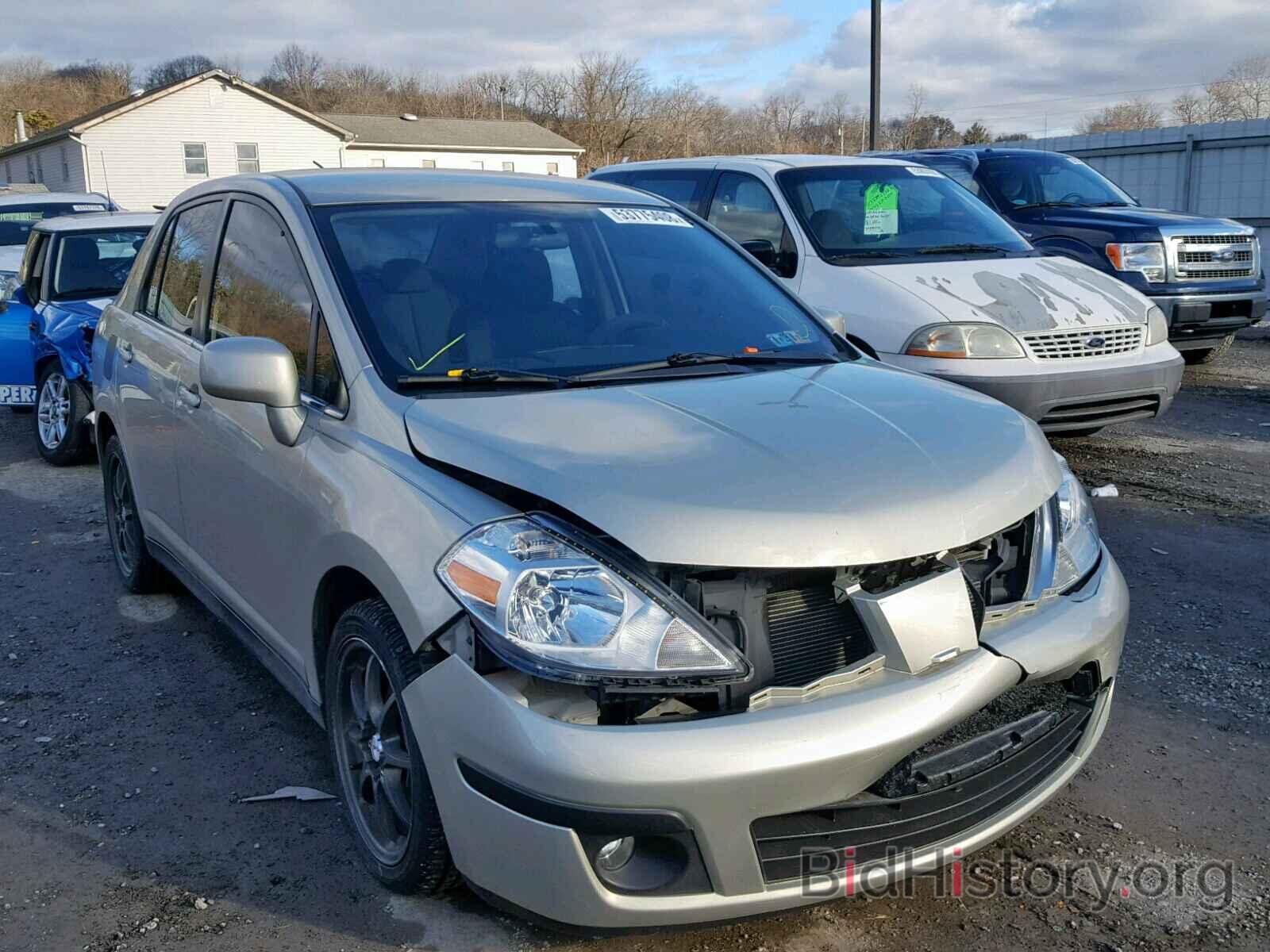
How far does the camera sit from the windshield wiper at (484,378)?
3.17 metres

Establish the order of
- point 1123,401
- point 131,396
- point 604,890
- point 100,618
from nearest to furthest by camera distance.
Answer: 1. point 604,890
2. point 131,396
3. point 100,618
4. point 1123,401

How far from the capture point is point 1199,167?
17250mm

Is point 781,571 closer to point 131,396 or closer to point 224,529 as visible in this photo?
point 224,529

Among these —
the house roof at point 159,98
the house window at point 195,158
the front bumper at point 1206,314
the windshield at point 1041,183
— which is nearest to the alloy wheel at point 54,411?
the windshield at point 1041,183

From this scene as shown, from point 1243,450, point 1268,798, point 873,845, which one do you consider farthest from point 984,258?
point 873,845

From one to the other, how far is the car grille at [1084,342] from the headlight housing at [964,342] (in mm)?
122

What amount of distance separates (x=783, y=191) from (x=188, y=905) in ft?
19.2

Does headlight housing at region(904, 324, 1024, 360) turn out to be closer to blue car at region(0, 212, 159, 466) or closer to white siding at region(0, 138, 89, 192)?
blue car at region(0, 212, 159, 466)

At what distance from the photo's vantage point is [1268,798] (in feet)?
11.2

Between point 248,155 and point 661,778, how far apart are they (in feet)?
143

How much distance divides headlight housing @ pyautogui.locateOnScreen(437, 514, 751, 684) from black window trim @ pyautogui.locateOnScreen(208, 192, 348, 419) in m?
0.87

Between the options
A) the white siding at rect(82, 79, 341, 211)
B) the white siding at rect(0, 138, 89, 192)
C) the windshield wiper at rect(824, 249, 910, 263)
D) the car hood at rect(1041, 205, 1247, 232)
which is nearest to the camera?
the windshield wiper at rect(824, 249, 910, 263)

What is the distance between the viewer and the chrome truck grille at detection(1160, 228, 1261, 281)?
10.2 metres

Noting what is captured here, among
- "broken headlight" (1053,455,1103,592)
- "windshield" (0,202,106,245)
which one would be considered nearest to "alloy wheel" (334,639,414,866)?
"broken headlight" (1053,455,1103,592)
